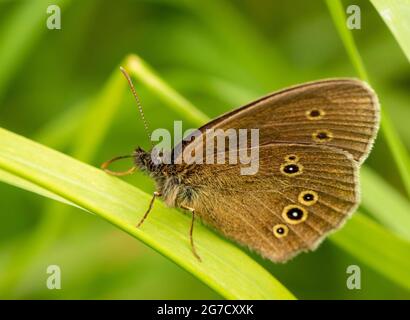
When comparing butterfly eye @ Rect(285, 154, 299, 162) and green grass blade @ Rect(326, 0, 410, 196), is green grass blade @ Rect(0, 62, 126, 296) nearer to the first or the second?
butterfly eye @ Rect(285, 154, 299, 162)

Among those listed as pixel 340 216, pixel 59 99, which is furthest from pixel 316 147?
pixel 59 99

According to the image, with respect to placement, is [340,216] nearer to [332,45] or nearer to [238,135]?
[238,135]

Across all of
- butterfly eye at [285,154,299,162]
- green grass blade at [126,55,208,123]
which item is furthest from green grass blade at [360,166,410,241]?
green grass blade at [126,55,208,123]

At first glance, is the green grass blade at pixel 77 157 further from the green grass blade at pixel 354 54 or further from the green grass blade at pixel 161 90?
the green grass blade at pixel 354 54

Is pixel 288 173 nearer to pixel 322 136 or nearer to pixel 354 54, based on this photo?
pixel 322 136

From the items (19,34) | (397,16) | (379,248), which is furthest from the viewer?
(19,34)

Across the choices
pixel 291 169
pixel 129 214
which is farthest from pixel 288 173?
pixel 129 214

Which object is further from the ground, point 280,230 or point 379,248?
point 280,230

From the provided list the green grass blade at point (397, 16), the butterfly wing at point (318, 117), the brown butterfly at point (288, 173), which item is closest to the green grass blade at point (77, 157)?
the brown butterfly at point (288, 173)
